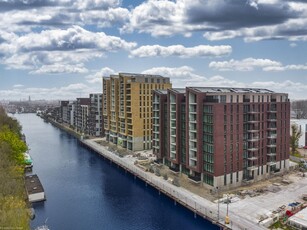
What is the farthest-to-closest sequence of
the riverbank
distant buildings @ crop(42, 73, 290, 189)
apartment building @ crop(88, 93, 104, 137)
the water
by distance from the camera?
apartment building @ crop(88, 93, 104, 137)
distant buildings @ crop(42, 73, 290, 189)
the water
the riverbank

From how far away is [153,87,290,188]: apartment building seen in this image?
6688cm

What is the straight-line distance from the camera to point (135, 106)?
A: 110m

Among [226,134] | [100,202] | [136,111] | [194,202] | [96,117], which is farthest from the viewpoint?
[96,117]

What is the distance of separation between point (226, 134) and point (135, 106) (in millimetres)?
48783

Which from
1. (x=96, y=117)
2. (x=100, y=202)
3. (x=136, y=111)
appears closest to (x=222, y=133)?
(x=100, y=202)

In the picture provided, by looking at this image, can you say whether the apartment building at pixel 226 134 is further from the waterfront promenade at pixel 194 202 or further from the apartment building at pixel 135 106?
the apartment building at pixel 135 106

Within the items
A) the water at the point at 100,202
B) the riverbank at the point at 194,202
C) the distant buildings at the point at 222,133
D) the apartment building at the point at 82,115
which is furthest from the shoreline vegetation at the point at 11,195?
the apartment building at the point at 82,115

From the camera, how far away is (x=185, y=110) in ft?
247

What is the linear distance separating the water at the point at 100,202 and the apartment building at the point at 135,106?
1394cm

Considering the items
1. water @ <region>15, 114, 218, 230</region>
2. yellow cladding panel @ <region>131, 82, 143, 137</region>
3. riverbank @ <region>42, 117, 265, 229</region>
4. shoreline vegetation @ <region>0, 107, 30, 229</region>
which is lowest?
water @ <region>15, 114, 218, 230</region>

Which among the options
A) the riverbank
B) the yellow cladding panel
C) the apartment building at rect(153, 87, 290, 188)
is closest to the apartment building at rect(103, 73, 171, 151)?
the yellow cladding panel

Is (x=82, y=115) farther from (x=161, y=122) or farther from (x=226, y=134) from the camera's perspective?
(x=226, y=134)

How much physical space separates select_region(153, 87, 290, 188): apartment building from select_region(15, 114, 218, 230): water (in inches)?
474

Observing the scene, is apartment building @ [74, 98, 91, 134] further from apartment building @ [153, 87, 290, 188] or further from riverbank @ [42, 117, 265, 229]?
apartment building @ [153, 87, 290, 188]
